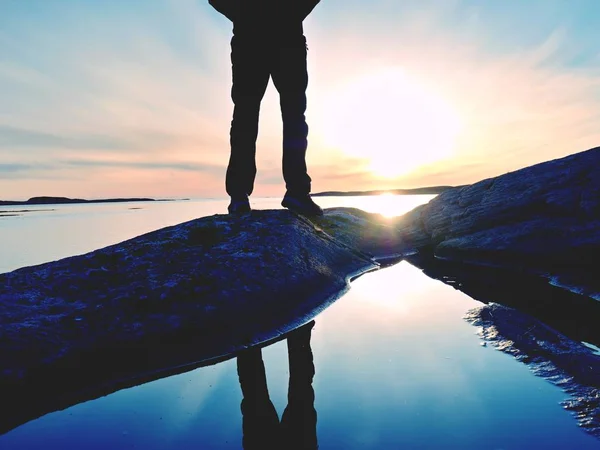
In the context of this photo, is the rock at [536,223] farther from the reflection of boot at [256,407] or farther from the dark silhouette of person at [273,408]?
the reflection of boot at [256,407]

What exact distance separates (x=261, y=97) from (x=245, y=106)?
0.37m

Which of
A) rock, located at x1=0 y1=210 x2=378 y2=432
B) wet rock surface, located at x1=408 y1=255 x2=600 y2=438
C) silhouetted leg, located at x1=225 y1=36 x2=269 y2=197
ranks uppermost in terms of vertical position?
silhouetted leg, located at x1=225 y1=36 x2=269 y2=197

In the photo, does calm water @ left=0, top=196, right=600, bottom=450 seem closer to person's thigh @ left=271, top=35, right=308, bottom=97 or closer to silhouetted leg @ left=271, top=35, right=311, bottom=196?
silhouetted leg @ left=271, top=35, right=311, bottom=196

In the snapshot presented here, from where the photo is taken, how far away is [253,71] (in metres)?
6.07

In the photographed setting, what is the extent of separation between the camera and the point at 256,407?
7.52 ft

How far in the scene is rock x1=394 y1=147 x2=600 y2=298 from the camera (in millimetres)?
5770

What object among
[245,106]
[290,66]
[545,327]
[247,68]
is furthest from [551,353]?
[247,68]

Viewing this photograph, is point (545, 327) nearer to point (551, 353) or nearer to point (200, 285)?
point (551, 353)

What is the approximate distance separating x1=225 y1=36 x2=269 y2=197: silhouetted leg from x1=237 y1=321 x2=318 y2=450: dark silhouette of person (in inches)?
146

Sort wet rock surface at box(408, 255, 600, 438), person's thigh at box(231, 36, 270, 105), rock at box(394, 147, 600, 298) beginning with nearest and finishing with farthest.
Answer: wet rock surface at box(408, 255, 600, 438), rock at box(394, 147, 600, 298), person's thigh at box(231, 36, 270, 105)

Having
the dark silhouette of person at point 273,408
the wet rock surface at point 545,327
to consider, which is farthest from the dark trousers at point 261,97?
the dark silhouette of person at point 273,408

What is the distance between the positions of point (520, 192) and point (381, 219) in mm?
3848

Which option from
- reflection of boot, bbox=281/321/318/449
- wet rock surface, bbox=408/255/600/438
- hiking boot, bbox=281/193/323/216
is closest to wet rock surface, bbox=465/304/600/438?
wet rock surface, bbox=408/255/600/438

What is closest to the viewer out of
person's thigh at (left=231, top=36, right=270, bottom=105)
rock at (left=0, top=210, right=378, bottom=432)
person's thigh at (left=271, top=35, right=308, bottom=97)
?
rock at (left=0, top=210, right=378, bottom=432)
